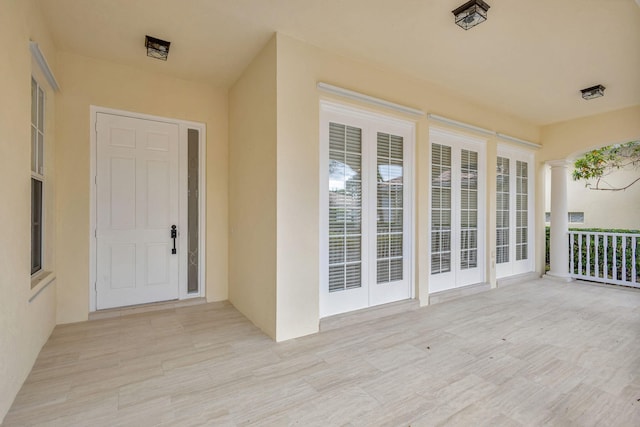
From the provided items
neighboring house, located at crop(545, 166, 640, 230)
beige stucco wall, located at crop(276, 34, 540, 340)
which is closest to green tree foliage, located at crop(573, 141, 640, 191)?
neighboring house, located at crop(545, 166, 640, 230)

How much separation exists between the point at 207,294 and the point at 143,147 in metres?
2.04

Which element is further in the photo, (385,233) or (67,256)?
(385,233)

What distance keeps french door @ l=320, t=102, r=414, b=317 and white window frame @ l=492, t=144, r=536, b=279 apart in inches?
81.2

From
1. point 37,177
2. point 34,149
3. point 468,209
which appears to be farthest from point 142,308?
point 468,209

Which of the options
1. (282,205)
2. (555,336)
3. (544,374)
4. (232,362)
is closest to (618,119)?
(555,336)

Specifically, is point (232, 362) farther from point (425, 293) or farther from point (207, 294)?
point (425, 293)

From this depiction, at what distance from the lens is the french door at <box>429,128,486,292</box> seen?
13.6 ft

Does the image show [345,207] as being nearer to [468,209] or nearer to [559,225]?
[468,209]

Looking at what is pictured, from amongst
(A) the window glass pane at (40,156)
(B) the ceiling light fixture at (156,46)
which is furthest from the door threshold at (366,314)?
(B) the ceiling light fixture at (156,46)

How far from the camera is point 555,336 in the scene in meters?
2.97

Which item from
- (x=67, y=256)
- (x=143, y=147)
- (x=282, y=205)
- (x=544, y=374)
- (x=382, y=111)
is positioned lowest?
(x=544, y=374)

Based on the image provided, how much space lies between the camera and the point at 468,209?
4.57 metres

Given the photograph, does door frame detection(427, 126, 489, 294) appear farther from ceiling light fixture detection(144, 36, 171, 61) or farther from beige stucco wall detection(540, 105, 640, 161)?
ceiling light fixture detection(144, 36, 171, 61)

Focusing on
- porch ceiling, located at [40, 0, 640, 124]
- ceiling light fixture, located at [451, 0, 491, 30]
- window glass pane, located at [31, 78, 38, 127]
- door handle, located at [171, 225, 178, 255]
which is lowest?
door handle, located at [171, 225, 178, 255]
